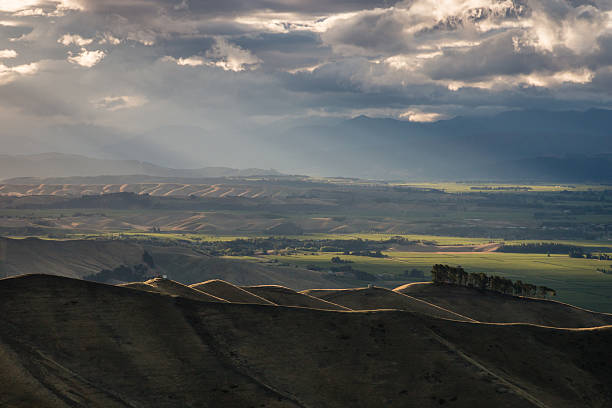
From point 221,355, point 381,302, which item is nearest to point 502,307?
point 381,302

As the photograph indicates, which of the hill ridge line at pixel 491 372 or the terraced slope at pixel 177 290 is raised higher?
the terraced slope at pixel 177 290

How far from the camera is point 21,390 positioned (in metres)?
79.4

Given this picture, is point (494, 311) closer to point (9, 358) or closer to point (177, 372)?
point (177, 372)

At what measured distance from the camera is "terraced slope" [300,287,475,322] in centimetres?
16650

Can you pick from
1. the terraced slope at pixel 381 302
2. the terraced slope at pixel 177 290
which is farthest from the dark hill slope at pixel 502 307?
the terraced slope at pixel 177 290

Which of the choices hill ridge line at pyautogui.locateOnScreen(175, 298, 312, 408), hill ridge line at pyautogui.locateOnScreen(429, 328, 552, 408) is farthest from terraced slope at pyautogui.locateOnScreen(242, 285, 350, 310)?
hill ridge line at pyautogui.locateOnScreen(429, 328, 552, 408)

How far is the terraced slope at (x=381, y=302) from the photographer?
16650 cm

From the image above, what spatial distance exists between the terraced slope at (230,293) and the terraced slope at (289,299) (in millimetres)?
4511

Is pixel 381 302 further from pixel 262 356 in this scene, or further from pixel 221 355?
pixel 221 355

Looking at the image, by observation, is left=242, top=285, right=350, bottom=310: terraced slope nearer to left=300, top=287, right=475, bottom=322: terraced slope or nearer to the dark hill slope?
left=300, top=287, right=475, bottom=322: terraced slope

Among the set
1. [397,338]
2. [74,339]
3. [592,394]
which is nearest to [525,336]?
[592,394]

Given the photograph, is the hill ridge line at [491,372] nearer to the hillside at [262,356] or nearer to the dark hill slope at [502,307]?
the hillside at [262,356]

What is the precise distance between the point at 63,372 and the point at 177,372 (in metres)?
15.8

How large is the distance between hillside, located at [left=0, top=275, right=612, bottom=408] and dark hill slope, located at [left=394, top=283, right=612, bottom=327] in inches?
1899
